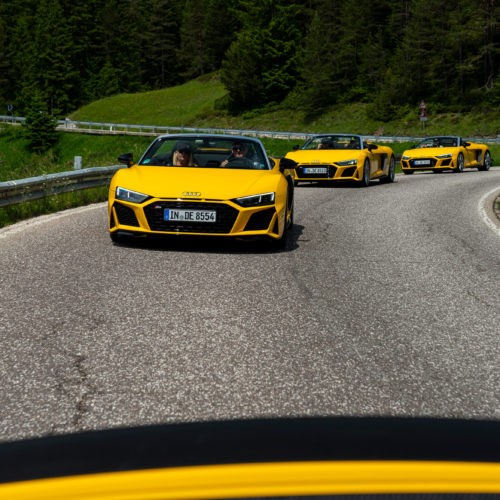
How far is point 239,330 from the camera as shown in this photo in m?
4.79

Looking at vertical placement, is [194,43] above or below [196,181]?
below

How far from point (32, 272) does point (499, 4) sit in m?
69.6

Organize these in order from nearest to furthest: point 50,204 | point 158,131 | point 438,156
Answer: point 50,204, point 438,156, point 158,131

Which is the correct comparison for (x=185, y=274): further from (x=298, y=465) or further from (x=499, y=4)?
(x=499, y=4)

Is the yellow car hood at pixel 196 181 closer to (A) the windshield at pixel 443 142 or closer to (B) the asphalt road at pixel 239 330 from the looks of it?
(B) the asphalt road at pixel 239 330

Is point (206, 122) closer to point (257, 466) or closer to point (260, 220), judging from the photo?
point (260, 220)

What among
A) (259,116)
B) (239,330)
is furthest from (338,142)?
(259,116)

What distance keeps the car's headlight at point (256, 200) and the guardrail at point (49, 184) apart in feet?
13.9

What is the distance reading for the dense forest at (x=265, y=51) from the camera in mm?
68375

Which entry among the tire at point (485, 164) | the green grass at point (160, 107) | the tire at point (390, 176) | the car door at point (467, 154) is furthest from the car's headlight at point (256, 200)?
the green grass at point (160, 107)

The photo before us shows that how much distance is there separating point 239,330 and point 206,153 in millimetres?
4708

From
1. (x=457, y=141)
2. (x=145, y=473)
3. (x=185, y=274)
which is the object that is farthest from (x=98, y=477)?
(x=457, y=141)

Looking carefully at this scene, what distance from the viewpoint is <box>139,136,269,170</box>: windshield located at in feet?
28.9

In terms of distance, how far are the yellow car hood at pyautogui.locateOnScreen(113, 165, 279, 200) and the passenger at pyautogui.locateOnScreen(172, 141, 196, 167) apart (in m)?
0.20
